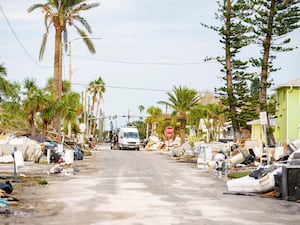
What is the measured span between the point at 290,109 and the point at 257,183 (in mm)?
32331

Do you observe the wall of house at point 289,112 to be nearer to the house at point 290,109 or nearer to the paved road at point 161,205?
the house at point 290,109

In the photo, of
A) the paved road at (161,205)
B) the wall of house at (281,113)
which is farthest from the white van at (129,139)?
the paved road at (161,205)

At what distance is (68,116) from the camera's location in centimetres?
4703

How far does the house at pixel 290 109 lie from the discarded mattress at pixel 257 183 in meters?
30.9

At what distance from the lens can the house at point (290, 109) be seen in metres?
50.2

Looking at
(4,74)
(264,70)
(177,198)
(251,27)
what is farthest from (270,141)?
(177,198)

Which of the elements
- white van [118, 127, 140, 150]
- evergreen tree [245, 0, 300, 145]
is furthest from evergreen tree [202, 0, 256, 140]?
white van [118, 127, 140, 150]

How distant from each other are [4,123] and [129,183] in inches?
887

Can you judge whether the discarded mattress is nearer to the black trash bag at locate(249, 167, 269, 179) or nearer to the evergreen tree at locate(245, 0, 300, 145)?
the black trash bag at locate(249, 167, 269, 179)

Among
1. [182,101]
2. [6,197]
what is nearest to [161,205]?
[6,197]

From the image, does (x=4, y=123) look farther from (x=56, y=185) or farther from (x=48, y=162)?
(x=56, y=185)

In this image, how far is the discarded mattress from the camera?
61.7 feet

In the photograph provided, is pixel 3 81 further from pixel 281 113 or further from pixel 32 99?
pixel 281 113

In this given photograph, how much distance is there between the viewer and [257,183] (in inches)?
752
